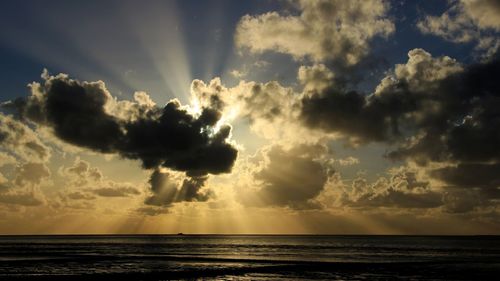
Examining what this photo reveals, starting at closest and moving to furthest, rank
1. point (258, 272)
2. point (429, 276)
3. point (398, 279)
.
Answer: point (398, 279) < point (429, 276) < point (258, 272)

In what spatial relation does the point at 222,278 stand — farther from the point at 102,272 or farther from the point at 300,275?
the point at 102,272

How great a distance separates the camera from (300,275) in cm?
6344

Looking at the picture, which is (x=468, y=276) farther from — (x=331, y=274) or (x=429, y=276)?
(x=331, y=274)

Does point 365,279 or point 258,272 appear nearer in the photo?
point 365,279

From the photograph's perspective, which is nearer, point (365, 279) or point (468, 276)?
point (365, 279)

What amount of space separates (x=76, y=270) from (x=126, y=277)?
14.2 meters

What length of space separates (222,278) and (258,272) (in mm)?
9175

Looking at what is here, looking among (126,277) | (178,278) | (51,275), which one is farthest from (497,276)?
(51,275)

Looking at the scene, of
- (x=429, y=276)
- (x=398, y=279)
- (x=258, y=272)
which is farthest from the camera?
(x=258, y=272)

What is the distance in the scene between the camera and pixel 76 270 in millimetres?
70875

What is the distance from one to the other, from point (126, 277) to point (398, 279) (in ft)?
Answer: 113

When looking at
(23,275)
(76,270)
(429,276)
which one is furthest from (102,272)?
(429,276)

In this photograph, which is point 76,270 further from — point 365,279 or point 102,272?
point 365,279

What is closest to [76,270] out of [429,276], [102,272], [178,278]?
[102,272]
